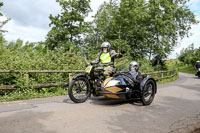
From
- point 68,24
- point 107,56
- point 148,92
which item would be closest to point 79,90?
point 107,56

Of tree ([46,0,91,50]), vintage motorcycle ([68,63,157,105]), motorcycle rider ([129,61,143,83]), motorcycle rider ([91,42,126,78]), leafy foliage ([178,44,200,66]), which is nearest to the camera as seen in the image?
vintage motorcycle ([68,63,157,105])

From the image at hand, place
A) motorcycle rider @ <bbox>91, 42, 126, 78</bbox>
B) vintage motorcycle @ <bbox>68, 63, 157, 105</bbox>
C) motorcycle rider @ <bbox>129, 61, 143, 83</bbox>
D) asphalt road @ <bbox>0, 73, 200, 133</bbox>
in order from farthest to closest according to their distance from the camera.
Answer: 1. motorcycle rider @ <bbox>91, 42, 126, 78</bbox>
2. motorcycle rider @ <bbox>129, 61, 143, 83</bbox>
3. vintage motorcycle @ <bbox>68, 63, 157, 105</bbox>
4. asphalt road @ <bbox>0, 73, 200, 133</bbox>

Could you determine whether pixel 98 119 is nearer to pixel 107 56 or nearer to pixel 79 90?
pixel 79 90

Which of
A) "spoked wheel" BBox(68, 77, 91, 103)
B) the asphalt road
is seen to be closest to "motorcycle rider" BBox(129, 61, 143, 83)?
the asphalt road

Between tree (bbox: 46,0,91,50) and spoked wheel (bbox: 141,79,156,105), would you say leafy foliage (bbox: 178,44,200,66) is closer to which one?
A: tree (bbox: 46,0,91,50)

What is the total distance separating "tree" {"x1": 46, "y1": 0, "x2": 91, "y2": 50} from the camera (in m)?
30.2

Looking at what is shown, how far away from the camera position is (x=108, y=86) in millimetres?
5797

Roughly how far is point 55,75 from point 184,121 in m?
6.21

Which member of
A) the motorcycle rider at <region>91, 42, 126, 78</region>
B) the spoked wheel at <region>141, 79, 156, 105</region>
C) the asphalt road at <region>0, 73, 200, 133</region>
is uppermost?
the motorcycle rider at <region>91, 42, 126, 78</region>

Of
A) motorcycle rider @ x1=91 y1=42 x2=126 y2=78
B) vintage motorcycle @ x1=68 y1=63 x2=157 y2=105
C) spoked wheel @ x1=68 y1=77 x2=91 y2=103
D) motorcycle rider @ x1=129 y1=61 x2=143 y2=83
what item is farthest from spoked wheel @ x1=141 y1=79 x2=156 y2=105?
spoked wheel @ x1=68 y1=77 x2=91 y2=103

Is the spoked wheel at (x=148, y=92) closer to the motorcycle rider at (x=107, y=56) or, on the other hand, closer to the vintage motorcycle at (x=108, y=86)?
the vintage motorcycle at (x=108, y=86)

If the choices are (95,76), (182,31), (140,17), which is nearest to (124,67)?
(95,76)

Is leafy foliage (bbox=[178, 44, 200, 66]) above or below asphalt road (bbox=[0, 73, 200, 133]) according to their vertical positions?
above

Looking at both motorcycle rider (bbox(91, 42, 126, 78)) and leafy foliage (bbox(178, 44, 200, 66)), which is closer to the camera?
motorcycle rider (bbox(91, 42, 126, 78))
